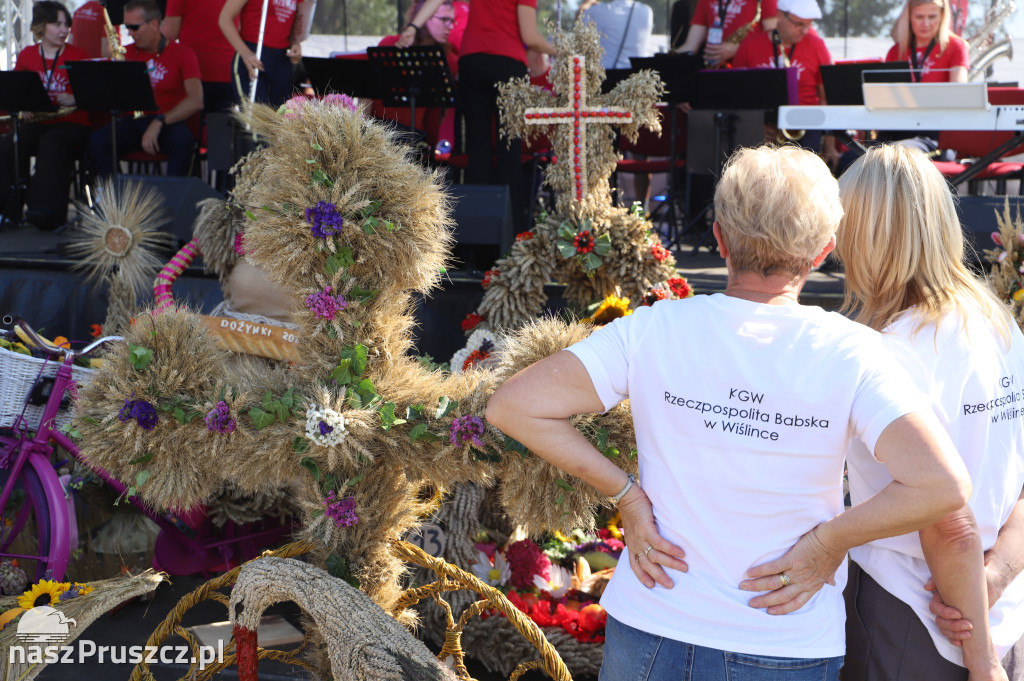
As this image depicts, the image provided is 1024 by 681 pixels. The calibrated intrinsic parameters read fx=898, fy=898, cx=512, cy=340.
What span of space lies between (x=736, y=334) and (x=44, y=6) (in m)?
7.29

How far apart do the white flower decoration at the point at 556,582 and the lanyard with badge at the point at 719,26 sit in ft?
15.5

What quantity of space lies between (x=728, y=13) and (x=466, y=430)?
216 inches

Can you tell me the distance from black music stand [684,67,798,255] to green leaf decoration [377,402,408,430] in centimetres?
385

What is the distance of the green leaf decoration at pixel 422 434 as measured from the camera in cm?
188

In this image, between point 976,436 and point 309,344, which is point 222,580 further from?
point 976,436

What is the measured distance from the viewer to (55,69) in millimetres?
6859

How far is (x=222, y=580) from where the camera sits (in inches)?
79.4

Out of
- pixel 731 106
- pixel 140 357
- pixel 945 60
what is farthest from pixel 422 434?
pixel 945 60

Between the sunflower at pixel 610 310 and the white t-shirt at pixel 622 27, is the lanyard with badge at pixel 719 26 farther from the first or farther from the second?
the sunflower at pixel 610 310

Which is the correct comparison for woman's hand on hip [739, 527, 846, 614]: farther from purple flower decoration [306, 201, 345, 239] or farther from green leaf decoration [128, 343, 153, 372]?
green leaf decoration [128, 343, 153, 372]

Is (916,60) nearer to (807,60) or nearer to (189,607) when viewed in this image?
(807,60)

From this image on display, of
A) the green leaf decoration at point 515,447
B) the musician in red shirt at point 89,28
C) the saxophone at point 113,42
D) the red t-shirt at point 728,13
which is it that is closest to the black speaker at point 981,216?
the red t-shirt at point 728,13

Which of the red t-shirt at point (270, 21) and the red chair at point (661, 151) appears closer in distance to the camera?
the red t-shirt at point (270, 21)

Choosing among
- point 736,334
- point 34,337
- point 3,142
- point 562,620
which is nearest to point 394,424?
point 736,334
